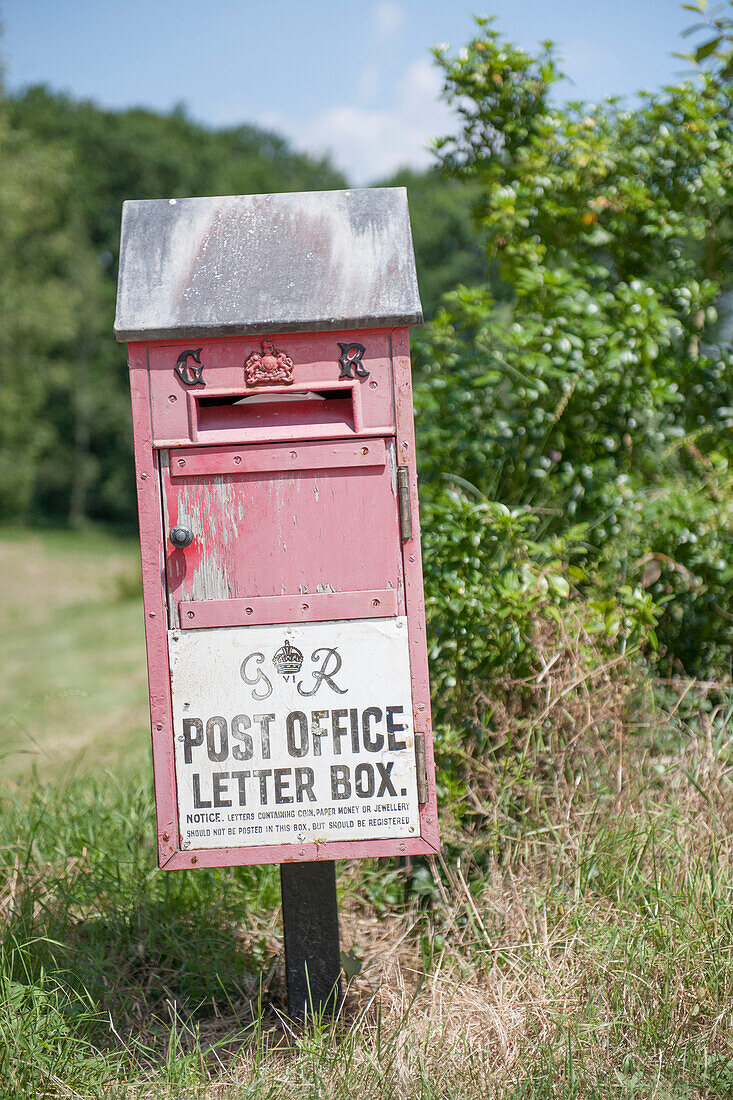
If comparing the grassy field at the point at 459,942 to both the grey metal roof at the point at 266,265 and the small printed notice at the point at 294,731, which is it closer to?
the small printed notice at the point at 294,731

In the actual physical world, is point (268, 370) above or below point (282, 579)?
above

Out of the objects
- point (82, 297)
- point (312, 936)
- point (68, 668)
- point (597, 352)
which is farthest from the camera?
point (82, 297)

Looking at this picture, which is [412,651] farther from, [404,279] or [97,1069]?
[97,1069]

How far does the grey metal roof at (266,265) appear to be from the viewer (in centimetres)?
213

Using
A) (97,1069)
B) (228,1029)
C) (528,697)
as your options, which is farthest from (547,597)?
(97,1069)

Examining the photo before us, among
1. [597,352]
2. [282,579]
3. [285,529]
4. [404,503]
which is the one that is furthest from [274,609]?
[597,352]

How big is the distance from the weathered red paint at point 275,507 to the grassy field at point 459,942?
0.53 m

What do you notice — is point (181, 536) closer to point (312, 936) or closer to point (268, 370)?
point (268, 370)

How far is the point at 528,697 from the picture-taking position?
2967mm

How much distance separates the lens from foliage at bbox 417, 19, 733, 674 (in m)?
3.35

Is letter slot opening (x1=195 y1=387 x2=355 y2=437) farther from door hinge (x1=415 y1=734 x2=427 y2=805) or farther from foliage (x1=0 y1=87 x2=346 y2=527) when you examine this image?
foliage (x1=0 y1=87 x2=346 y2=527)

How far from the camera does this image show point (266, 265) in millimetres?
2227

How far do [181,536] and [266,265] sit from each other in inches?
28.6

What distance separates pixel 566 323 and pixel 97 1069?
283 centimetres
